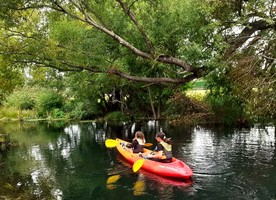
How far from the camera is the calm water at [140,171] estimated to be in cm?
995

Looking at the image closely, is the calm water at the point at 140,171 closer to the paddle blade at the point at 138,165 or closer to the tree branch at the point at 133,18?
the paddle blade at the point at 138,165

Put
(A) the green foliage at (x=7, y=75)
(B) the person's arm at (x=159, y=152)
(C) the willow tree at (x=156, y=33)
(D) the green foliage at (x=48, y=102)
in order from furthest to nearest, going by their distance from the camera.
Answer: (D) the green foliage at (x=48, y=102), (A) the green foliage at (x=7, y=75), (C) the willow tree at (x=156, y=33), (B) the person's arm at (x=159, y=152)

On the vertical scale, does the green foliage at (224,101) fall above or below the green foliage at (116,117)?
above

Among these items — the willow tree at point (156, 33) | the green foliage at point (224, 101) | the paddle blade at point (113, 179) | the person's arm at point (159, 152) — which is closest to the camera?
the paddle blade at point (113, 179)

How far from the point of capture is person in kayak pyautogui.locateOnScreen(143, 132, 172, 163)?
1161 centimetres

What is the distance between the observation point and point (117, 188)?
10.5 meters

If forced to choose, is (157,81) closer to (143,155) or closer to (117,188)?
(143,155)

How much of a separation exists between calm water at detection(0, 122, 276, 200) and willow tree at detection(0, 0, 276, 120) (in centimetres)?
359

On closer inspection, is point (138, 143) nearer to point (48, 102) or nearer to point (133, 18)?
point (133, 18)

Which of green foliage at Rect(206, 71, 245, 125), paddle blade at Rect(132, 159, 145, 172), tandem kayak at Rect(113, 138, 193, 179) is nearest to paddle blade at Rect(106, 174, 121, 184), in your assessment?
paddle blade at Rect(132, 159, 145, 172)

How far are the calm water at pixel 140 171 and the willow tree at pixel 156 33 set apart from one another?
3.59 m

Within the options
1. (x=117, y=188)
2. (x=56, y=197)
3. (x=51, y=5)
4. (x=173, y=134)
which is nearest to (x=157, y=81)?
(x=173, y=134)

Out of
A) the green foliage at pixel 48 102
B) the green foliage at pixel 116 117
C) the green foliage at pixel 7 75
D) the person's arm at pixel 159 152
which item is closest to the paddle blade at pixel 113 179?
the person's arm at pixel 159 152

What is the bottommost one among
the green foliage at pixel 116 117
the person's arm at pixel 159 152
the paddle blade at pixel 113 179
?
the paddle blade at pixel 113 179
